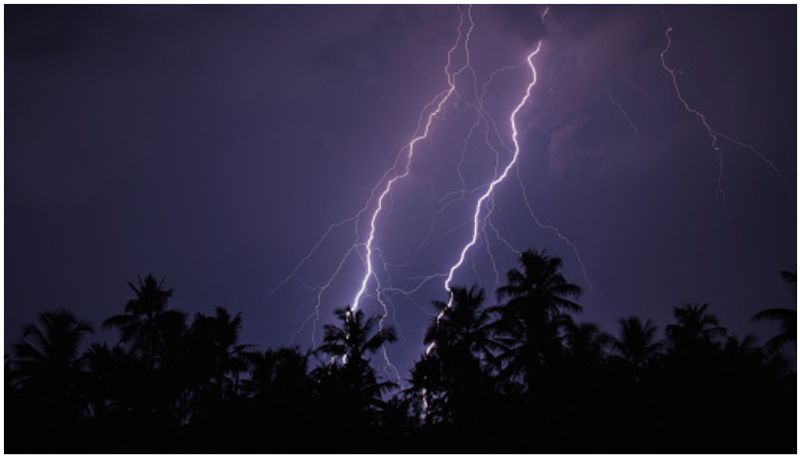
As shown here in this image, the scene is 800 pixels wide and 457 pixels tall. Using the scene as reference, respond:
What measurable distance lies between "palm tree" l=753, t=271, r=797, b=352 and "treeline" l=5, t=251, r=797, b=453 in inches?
2.0

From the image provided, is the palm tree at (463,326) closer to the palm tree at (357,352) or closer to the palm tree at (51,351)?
the palm tree at (357,352)

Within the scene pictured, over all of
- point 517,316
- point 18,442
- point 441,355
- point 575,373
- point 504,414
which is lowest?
point 18,442

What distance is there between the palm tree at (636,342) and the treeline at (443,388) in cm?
8

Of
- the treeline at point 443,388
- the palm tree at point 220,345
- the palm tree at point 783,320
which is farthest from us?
the palm tree at point 220,345

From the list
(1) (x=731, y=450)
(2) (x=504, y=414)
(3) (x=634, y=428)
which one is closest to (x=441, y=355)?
(2) (x=504, y=414)

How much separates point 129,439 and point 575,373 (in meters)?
10.6

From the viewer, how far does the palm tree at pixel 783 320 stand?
14.4 metres

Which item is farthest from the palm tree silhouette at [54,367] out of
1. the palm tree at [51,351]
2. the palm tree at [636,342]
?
the palm tree at [636,342]

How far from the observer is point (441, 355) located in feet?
58.1

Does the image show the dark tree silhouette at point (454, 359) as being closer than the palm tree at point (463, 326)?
Yes

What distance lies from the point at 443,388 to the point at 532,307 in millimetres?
4702

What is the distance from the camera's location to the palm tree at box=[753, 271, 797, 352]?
14.4 m

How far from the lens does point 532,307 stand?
58.0 feet

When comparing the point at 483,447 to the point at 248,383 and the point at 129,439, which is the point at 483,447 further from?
the point at 248,383
